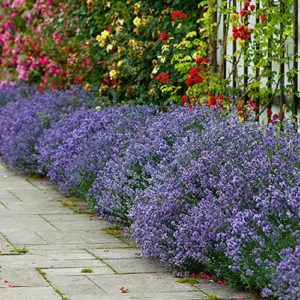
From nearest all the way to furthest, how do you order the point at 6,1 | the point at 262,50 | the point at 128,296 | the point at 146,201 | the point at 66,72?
the point at 128,296 → the point at 146,201 → the point at 262,50 → the point at 66,72 → the point at 6,1

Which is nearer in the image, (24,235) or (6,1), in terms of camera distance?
(24,235)

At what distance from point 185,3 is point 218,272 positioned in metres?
5.93

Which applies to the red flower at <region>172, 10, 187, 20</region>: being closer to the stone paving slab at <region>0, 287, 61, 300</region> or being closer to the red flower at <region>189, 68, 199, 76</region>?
the red flower at <region>189, 68, 199, 76</region>

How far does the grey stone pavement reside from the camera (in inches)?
206

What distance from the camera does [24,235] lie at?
6.96 meters

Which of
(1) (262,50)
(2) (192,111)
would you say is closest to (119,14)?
(1) (262,50)

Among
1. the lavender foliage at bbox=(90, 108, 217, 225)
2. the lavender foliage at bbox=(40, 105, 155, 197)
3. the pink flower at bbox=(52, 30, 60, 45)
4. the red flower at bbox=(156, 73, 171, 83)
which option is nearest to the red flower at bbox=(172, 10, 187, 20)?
the red flower at bbox=(156, 73, 171, 83)

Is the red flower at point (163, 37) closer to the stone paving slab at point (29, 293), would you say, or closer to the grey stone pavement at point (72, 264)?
the grey stone pavement at point (72, 264)

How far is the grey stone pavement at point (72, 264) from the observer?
5234mm

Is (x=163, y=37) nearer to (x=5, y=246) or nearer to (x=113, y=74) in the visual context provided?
(x=113, y=74)

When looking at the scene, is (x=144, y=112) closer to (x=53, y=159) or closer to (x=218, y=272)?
(x=53, y=159)

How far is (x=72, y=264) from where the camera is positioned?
19.6ft

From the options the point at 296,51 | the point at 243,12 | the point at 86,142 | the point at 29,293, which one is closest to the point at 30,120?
the point at 86,142

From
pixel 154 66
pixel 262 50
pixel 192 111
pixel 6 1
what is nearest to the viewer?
pixel 192 111
